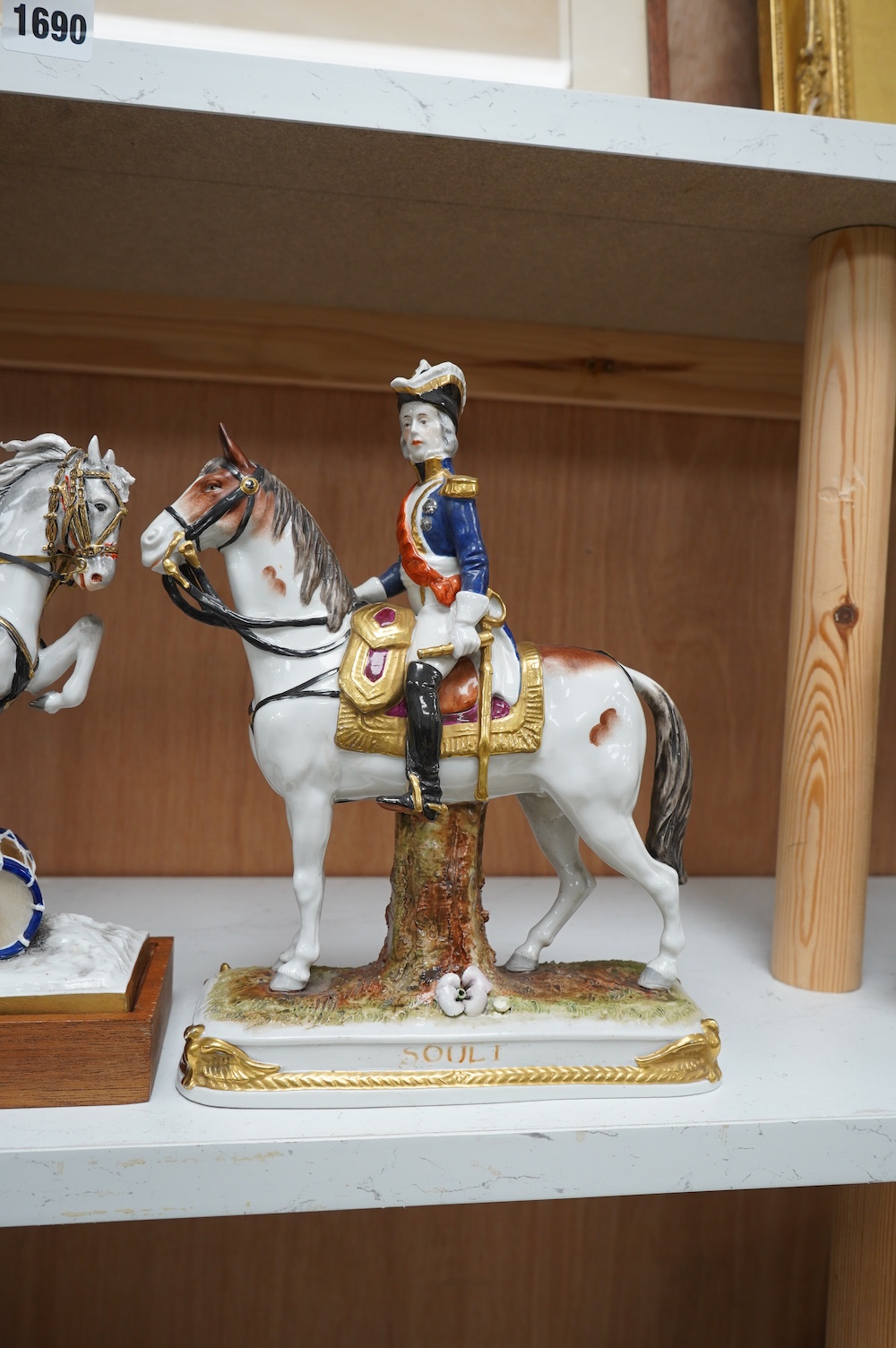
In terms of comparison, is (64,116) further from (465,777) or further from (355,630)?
(465,777)

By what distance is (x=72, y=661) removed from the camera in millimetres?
1085

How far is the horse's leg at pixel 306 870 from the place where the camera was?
105cm

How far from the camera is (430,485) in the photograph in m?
1.02

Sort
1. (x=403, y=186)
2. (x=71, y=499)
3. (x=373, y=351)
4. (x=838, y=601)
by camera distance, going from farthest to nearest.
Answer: (x=373, y=351), (x=838, y=601), (x=403, y=186), (x=71, y=499)

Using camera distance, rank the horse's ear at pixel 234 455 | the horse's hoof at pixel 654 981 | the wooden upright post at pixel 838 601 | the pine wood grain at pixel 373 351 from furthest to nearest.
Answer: the pine wood grain at pixel 373 351 < the wooden upright post at pixel 838 601 < the horse's hoof at pixel 654 981 < the horse's ear at pixel 234 455

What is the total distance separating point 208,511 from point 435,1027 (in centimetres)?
53

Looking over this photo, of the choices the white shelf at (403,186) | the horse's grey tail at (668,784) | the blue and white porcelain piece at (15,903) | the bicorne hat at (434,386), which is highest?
the white shelf at (403,186)

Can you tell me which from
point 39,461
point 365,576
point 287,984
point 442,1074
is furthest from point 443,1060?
point 365,576

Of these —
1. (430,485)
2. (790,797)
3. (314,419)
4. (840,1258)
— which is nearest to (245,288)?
(314,419)

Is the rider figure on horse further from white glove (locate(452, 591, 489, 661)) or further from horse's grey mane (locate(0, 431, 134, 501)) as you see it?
horse's grey mane (locate(0, 431, 134, 501))

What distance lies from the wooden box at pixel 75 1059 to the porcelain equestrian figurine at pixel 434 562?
1.03ft

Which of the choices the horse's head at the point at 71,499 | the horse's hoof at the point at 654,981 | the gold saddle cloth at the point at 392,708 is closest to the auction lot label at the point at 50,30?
the horse's head at the point at 71,499

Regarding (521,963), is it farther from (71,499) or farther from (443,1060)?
(71,499)

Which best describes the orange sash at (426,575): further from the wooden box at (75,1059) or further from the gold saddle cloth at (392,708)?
the wooden box at (75,1059)
